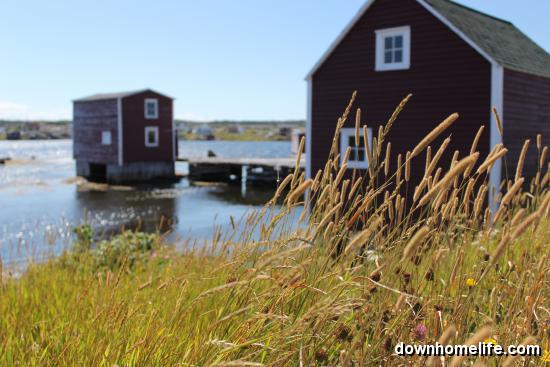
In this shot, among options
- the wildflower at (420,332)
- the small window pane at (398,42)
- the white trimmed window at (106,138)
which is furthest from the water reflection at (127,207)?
the wildflower at (420,332)

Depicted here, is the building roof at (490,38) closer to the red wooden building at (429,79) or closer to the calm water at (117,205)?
the red wooden building at (429,79)

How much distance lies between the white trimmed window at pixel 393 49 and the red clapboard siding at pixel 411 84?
162mm

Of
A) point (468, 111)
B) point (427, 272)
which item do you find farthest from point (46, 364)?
point (468, 111)

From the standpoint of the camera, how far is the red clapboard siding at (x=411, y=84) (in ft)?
54.6

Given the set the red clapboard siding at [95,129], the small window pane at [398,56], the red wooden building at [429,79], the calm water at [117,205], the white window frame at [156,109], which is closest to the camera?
the red wooden building at [429,79]

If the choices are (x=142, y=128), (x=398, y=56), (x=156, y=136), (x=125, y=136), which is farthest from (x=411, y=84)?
(x=156, y=136)

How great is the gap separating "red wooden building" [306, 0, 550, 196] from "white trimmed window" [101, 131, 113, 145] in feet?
90.9

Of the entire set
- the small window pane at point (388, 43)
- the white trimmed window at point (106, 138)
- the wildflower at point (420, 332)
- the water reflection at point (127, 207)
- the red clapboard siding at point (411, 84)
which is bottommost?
the water reflection at point (127, 207)

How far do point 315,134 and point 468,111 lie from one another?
207 inches

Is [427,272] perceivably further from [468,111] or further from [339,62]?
[339,62]

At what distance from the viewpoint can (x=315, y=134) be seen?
19875 mm

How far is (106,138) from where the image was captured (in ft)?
146

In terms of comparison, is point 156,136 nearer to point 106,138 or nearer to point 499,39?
point 106,138

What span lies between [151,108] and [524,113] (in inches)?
1270
